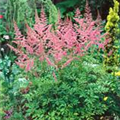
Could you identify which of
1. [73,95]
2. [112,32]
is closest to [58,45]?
[73,95]

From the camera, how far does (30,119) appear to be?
3988 millimetres

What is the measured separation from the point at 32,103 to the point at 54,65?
53cm

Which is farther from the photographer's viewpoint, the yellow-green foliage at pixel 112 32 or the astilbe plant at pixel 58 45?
the yellow-green foliage at pixel 112 32

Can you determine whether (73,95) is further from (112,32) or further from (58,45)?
(112,32)

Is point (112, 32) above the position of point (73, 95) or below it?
above

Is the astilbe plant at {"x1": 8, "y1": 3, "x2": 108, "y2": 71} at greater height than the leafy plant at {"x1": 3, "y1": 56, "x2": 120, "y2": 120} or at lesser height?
greater

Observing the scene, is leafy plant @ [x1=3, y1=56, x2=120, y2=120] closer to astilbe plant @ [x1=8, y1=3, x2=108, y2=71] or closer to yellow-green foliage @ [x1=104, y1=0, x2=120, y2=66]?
astilbe plant @ [x1=8, y1=3, x2=108, y2=71]

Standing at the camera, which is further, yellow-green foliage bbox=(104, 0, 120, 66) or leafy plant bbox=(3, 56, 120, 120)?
yellow-green foliage bbox=(104, 0, 120, 66)

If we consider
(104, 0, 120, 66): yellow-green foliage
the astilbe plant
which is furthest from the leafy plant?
(104, 0, 120, 66): yellow-green foliage

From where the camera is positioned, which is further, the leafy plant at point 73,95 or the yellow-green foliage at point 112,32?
the yellow-green foliage at point 112,32

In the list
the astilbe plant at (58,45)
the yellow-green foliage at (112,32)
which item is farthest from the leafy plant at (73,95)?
the yellow-green foliage at (112,32)

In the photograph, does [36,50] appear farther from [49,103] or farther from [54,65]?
[49,103]

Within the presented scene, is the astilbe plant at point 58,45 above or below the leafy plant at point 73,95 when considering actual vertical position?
above

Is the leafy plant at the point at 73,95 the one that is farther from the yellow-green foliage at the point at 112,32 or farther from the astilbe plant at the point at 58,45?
the yellow-green foliage at the point at 112,32
